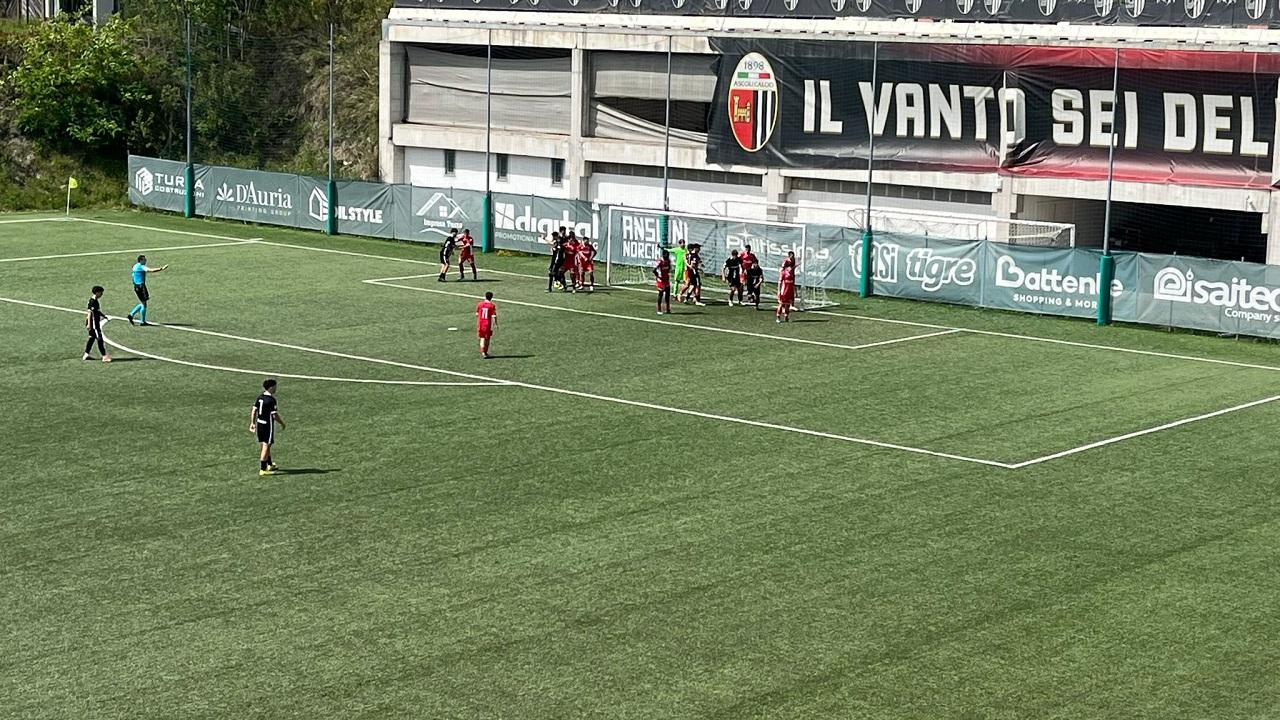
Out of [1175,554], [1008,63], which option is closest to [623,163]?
[1008,63]

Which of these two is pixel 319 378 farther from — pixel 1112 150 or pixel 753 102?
pixel 753 102

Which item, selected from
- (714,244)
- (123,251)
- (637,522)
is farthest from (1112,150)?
(123,251)

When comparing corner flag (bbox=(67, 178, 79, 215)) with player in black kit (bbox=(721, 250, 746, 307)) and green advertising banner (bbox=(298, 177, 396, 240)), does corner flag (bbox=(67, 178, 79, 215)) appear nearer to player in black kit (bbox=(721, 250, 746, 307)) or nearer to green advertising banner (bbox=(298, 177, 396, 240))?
green advertising banner (bbox=(298, 177, 396, 240))

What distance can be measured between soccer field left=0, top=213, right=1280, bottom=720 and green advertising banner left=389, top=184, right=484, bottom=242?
15224 millimetres

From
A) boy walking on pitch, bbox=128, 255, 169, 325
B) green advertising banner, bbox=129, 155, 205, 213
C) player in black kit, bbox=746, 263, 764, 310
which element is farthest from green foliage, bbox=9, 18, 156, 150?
player in black kit, bbox=746, 263, 764, 310

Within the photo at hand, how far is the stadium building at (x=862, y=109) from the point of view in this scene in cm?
4891

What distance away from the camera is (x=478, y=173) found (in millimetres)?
66062

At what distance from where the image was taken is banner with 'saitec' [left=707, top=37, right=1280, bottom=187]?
158ft

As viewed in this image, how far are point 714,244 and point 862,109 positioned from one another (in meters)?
7.35

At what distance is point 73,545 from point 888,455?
43.5 feet

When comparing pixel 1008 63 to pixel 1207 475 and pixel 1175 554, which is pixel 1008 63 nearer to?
pixel 1207 475

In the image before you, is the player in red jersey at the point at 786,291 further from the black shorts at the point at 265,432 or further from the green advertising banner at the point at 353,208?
the green advertising banner at the point at 353,208

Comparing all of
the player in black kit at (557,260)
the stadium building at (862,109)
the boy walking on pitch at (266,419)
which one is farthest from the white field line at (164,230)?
the boy walking on pitch at (266,419)

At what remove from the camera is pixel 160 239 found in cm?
5866
